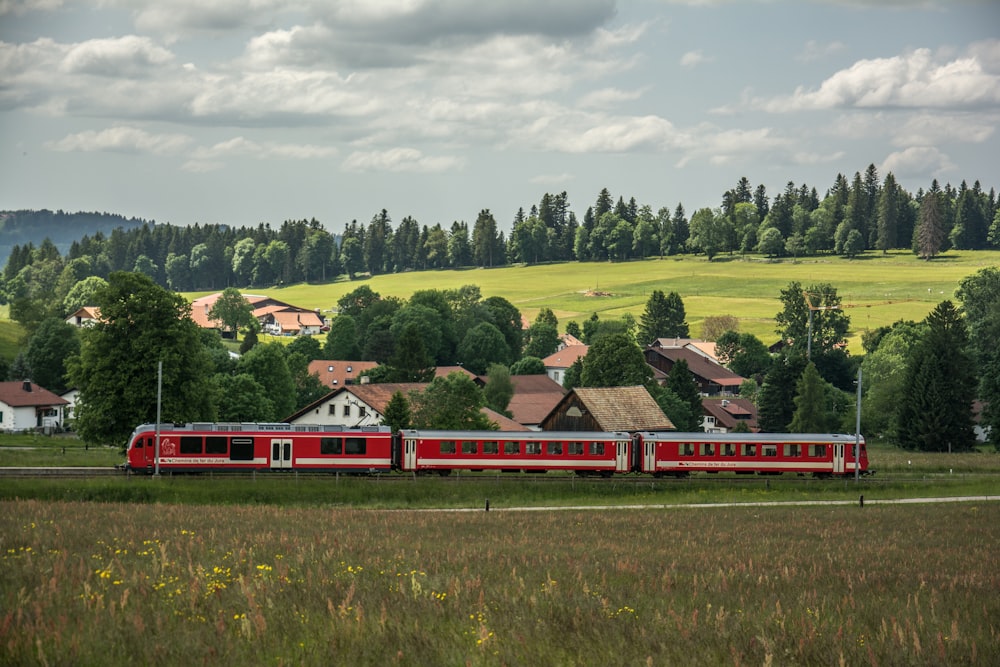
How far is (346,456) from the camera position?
5191 centimetres

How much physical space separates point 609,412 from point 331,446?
81.1 ft

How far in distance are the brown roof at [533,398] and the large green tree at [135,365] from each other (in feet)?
129

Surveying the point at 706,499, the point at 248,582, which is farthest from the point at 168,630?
the point at 706,499

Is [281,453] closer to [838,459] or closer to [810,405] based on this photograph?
[838,459]

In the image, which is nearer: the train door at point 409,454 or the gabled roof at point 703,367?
the train door at point 409,454

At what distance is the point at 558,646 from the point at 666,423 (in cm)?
5751

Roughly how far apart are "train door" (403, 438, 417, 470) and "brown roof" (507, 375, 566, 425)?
1696 inches

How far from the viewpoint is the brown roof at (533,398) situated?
344ft

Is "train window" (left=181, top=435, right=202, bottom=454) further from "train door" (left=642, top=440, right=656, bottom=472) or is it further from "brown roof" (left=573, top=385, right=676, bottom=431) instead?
"brown roof" (left=573, top=385, right=676, bottom=431)

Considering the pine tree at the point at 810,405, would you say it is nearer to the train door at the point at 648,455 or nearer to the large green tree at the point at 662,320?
the train door at the point at 648,455

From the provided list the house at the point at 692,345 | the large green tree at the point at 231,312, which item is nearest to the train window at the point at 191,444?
the house at the point at 692,345

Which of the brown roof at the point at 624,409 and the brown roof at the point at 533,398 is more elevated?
the brown roof at the point at 624,409

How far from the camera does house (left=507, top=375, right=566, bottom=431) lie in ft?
341

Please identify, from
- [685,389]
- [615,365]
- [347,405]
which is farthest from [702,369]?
[347,405]
